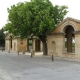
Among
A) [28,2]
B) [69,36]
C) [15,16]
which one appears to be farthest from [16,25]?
[69,36]

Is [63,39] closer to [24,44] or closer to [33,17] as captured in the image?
[33,17]

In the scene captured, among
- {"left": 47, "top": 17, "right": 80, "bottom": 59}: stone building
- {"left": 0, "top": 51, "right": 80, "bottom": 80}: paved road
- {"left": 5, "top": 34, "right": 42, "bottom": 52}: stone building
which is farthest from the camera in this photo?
{"left": 5, "top": 34, "right": 42, "bottom": 52}: stone building

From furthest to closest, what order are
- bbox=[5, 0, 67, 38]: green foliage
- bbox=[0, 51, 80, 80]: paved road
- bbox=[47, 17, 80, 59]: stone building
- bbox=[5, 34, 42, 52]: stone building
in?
1. bbox=[5, 34, 42, 52]: stone building
2. bbox=[5, 0, 67, 38]: green foliage
3. bbox=[47, 17, 80, 59]: stone building
4. bbox=[0, 51, 80, 80]: paved road

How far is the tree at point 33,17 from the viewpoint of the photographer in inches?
1112

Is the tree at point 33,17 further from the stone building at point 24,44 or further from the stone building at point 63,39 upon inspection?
the stone building at point 24,44

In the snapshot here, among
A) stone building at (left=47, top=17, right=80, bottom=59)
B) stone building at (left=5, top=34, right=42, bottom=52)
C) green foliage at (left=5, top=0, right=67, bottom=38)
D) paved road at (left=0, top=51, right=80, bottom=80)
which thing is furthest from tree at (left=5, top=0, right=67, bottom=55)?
stone building at (left=5, top=34, right=42, bottom=52)

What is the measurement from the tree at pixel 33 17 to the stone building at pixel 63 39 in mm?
1145

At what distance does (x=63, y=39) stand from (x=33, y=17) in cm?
565

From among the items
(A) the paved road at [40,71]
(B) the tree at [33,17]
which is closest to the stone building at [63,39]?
(B) the tree at [33,17]

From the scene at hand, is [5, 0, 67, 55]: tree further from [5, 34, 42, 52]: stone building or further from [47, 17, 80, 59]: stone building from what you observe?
[5, 34, 42, 52]: stone building

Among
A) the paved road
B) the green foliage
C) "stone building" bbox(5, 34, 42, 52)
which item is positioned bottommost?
the paved road

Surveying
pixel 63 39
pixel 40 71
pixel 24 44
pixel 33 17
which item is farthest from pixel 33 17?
pixel 24 44

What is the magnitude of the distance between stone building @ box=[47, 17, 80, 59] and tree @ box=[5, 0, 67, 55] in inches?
45.1

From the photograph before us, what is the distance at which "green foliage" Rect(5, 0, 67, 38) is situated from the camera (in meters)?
28.2
